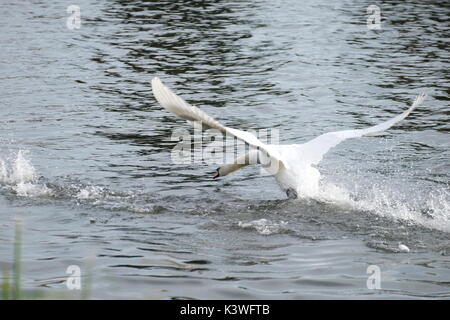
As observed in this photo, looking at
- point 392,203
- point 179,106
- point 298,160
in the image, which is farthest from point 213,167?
point 179,106

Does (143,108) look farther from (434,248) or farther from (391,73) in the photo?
(434,248)

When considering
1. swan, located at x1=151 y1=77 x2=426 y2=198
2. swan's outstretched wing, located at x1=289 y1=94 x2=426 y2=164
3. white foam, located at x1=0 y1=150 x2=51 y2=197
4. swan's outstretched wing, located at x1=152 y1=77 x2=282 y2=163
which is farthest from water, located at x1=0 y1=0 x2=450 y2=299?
swan's outstretched wing, located at x1=152 y1=77 x2=282 y2=163

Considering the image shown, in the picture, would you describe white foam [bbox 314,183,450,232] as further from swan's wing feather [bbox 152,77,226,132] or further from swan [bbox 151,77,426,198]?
swan's wing feather [bbox 152,77,226,132]

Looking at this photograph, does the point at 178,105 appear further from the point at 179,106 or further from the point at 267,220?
the point at 267,220

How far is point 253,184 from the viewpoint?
1133 centimetres

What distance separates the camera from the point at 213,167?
12227 mm

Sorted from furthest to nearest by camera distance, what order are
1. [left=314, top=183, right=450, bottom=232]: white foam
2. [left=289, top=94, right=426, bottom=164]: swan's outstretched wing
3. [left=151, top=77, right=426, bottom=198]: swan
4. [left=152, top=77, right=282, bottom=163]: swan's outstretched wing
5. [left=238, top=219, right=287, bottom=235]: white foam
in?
[left=289, top=94, right=426, bottom=164]: swan's outstretched wing < [left=151, top=77, right=426, bottom=198]: swan < [left=314, top=183, right=450, bottom=232]: white foam < [left=238, top=219, right=287, bottom=235]: white foam < [left=152, top=77, right=282, bottom=163]: swan's outstretched wing

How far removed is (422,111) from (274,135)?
3030 millimetres

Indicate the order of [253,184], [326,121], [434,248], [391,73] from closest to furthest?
[434,248] → [253,184] → [326,121] → [391,73]

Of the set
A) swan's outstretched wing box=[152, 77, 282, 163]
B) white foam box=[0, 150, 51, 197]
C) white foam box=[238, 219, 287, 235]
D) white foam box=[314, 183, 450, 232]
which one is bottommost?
white foam box=[314, 183, 450, 232]

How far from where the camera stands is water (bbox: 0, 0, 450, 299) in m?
8.02

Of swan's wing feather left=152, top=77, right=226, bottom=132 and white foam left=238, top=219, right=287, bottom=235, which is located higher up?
swan's wing feather left=152, top=77, right=226, bottom=132

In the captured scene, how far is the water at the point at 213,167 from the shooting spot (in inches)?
316
